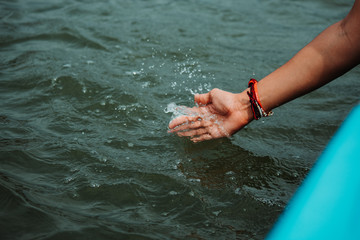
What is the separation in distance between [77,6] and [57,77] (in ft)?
8.56

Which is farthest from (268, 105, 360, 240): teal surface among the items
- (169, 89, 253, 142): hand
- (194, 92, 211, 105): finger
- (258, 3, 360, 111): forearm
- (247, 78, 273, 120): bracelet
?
(194, 92, 211, 105): finger

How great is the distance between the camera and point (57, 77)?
3.84m

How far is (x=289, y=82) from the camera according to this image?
7.77 ft

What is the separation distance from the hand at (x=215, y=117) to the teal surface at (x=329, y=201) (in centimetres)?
107

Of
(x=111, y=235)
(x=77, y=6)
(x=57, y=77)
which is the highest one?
(x=77, y=6)

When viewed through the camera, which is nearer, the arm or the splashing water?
the arm

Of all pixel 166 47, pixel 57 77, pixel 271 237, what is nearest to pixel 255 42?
pixel 166 47

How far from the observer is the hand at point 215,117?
2.64 metres

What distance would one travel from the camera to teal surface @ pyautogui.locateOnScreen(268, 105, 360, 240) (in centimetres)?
132

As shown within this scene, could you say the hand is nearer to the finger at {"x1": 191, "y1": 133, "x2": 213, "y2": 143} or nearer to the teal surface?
the finger at {"x1": 191, "y1": 133, "x2": 213, "y2": 143}

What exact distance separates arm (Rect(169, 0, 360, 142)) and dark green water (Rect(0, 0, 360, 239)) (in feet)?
0.84

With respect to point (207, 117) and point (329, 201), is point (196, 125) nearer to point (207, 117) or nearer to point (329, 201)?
point (207, 117)

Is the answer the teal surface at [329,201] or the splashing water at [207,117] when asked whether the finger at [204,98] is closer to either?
the splashing water at [207,117]

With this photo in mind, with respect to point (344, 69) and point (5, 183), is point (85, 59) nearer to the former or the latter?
point (5, 183)
